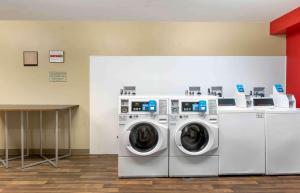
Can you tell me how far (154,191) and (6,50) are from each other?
3455mm

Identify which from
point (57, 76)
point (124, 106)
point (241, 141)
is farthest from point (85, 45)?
point (241, 141)

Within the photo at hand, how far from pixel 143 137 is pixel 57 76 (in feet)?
6.59

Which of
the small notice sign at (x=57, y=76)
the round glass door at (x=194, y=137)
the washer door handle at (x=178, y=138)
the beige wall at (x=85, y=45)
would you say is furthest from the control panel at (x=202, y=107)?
the small notice sign at (x=57, y=76)

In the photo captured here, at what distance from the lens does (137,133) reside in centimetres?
396

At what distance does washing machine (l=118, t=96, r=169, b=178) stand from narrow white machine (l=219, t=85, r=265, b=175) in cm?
76

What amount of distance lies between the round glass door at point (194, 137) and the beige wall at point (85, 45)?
1584 mm

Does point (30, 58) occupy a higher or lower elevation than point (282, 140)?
higher

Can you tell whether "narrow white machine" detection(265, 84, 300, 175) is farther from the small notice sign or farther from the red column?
the small notice sign

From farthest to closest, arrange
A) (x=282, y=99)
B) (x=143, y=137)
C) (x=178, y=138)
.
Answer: (x=282, y=99)
(x=143, y=137)
(x=178, y=138)

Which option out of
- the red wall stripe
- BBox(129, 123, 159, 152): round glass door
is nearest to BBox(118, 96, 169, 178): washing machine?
BBox(129, 123, 159, 152): round glass door

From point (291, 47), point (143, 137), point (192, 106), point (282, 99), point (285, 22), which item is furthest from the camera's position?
point (291, 47)

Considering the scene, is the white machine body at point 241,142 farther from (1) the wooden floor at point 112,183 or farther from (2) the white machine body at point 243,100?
(2) the white machine body at point 243,100

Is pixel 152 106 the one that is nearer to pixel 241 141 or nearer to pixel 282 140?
pixel 241 141

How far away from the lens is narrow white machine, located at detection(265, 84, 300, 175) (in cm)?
395
